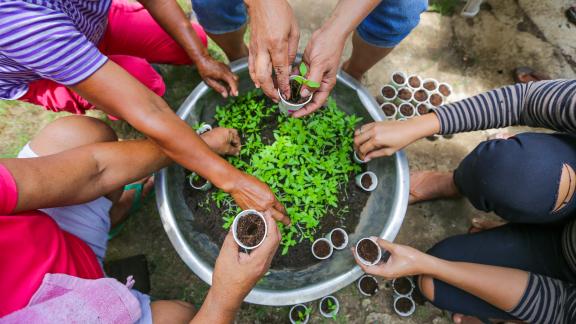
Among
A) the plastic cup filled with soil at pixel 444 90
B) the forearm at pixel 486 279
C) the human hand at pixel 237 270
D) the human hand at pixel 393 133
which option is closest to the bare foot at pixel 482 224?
the forearm at pixel 486 279

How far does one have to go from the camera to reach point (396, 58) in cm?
298

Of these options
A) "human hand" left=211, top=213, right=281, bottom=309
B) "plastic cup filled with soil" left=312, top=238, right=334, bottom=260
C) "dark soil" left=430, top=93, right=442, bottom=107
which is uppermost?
"human hand" left=211, top=213, right=281, bottom=309

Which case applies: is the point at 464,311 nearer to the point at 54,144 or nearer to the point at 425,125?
the point at 425,125

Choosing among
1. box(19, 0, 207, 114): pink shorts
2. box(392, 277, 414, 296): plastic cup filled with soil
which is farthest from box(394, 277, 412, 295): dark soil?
box(19, 0, 207, 114): pink shorts

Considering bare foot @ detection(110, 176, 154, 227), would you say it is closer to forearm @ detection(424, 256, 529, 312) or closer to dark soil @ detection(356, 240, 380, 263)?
dark soil @ detection(356, 240, 380, 263)

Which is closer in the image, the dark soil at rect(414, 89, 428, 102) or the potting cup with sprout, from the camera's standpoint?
the potting cup with sprout

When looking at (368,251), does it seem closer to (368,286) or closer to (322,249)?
(322,249)

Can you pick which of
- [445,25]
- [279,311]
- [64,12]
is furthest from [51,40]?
[445,25]

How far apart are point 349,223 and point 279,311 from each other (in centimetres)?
77

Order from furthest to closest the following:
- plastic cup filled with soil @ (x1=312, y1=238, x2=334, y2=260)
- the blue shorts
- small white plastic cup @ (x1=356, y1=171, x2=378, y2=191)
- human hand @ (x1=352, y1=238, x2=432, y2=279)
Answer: small white plastic cup @ (x1=356, y1=171, x2=378, y2=191) → plastic cup filled with soil @ (x1=312, y1=238, x2=334, y2=260) → the blue shorts → human hand @ (x1=352, y1=238, x2=432, y2=279)

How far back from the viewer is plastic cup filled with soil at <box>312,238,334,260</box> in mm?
2039

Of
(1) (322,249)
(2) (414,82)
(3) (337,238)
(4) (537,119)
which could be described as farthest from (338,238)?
(2) (414,82)

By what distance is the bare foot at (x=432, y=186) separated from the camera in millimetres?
2430

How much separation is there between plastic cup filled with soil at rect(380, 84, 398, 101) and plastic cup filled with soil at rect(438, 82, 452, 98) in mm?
382
